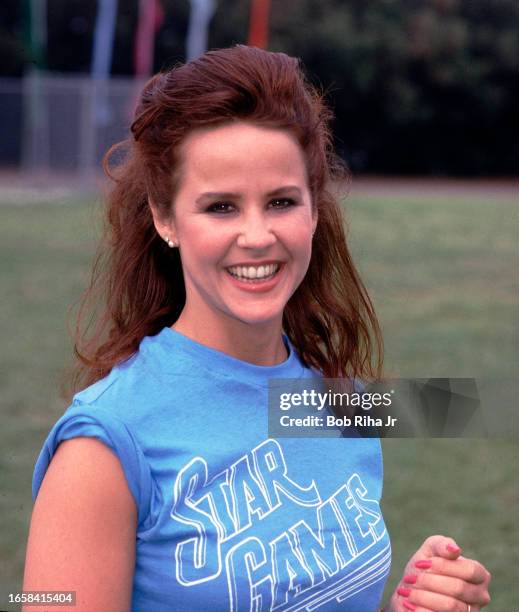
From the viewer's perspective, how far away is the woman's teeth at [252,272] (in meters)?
1.84

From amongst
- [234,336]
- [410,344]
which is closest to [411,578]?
[234,336]

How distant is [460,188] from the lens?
35.3m

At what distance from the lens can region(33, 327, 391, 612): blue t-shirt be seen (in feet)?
5.53

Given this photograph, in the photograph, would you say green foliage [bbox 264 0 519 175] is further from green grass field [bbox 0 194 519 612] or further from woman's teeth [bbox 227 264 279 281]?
woman's teeth [bbox 227 264 279 281]

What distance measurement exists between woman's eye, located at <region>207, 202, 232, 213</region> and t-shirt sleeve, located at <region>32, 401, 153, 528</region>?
0.40m

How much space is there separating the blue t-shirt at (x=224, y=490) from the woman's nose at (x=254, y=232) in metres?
0.22

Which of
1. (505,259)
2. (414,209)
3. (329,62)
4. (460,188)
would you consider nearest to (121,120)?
(414,209)

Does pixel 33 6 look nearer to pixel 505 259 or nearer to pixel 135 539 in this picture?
pixel 505 259

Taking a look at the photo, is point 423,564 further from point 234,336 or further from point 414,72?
point 414,72

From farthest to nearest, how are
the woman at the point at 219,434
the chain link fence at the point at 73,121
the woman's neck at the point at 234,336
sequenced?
1. the chain link fence at the point at 73,121
2. the woman's neck at the point at 234,336
3. the woman at the point at 219,434

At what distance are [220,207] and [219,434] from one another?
0.39 metres

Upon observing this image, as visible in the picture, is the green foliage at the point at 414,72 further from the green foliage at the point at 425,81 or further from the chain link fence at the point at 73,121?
the chain link fence at the point at 73,121

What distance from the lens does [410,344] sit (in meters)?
8.98

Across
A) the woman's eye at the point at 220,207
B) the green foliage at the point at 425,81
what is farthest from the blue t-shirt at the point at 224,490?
the green foliage at the point at 425,81
